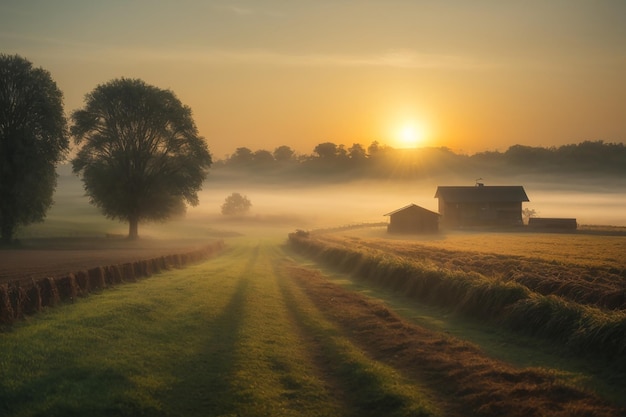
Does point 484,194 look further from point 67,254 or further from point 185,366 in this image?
point 185,366

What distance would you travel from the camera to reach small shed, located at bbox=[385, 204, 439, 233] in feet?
319

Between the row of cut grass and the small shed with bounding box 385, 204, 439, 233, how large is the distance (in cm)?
6464

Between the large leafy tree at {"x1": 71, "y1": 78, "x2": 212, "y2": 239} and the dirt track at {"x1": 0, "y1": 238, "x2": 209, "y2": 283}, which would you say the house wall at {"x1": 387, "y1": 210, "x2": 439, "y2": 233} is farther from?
the dirt track at {"x1": 0, "y1": 238, "x2": 209, "y2": 283}

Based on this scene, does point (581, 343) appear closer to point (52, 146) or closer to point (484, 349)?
point (484, 349)

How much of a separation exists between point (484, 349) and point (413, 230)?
83.2 m

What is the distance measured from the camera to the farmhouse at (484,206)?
105 meters

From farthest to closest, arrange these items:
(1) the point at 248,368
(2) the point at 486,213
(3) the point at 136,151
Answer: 1. (2) the point at 486,213
2. (3) the point at 136,151
3. (1) the point at 248,368

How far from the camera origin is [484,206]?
10512 centimetres

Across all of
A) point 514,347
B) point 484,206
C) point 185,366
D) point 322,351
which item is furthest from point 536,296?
point 484,206

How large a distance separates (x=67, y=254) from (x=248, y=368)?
3608 cm

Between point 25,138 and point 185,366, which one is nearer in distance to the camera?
point 185,366

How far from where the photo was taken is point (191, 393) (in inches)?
451

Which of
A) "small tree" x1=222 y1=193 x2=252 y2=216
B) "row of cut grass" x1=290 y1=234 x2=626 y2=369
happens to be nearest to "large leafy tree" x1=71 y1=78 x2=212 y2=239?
"row of cut grass" x1=290 y1=234 x2=626 y2=369

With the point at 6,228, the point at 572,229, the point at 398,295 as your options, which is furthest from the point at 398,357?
the point at 572,229
